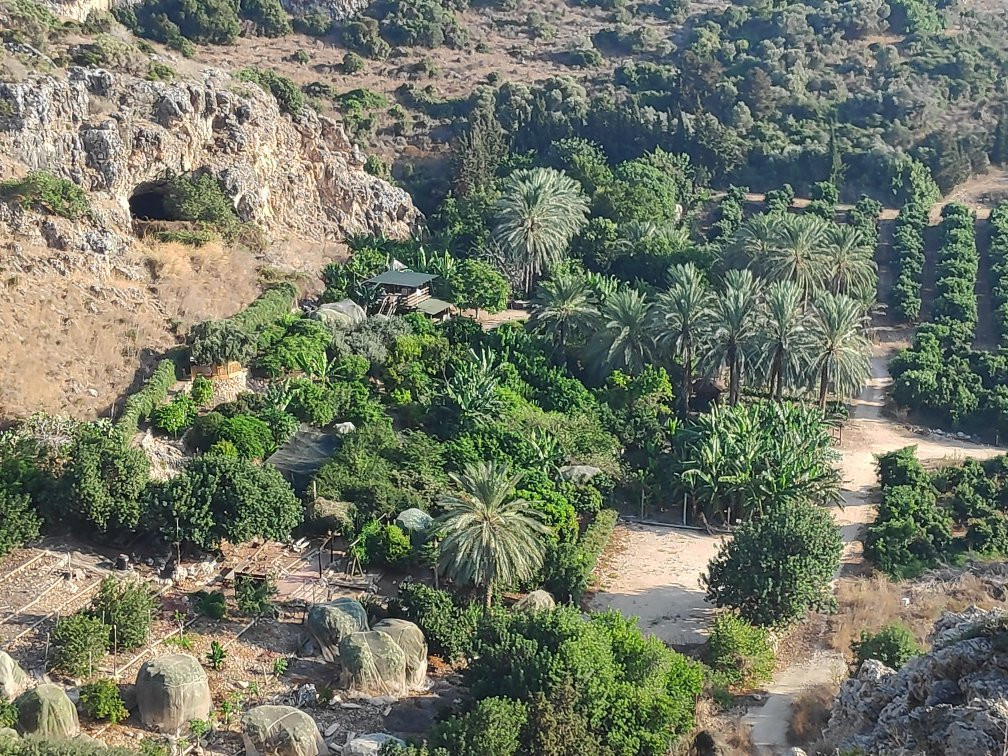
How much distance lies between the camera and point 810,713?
3045cm

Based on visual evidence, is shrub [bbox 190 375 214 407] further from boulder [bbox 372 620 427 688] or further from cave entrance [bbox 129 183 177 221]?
boulder [bbox 372 620 427 688]

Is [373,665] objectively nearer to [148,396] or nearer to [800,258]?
[148,396]

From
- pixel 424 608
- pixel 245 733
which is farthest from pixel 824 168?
pixel 245 733

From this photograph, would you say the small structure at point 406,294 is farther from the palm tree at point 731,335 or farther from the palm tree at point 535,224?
the palm tree at point 731,335

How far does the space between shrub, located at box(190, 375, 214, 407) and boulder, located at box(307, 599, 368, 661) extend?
570 inches

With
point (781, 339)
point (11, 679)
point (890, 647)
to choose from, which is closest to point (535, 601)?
point (890, 647)

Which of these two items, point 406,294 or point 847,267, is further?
point 847,267

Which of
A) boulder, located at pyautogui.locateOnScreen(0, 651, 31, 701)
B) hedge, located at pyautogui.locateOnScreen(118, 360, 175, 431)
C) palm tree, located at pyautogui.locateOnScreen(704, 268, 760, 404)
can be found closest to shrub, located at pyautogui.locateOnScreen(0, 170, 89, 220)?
hedge, located at pyautogui.locateOnScreen(118, 360, 175, 431)

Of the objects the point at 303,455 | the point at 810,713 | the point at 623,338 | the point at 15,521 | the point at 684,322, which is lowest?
the point at 810,713

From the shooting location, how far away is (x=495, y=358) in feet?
167

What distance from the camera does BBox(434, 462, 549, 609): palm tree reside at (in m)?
34.0

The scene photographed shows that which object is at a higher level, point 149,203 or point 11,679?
point 149,203

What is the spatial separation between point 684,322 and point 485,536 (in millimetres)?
19393

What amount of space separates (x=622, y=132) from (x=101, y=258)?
4180 cm
